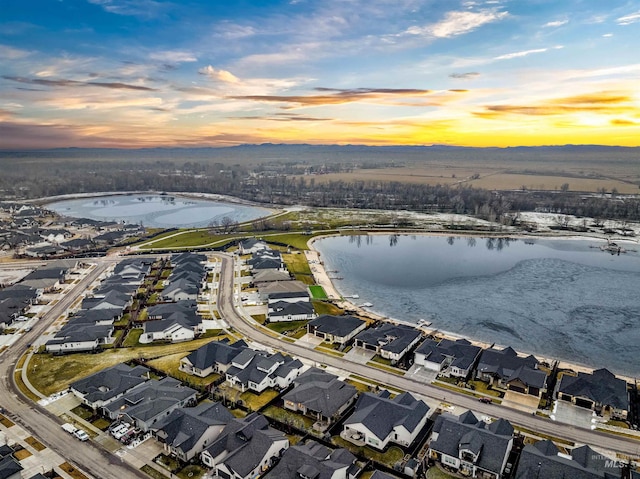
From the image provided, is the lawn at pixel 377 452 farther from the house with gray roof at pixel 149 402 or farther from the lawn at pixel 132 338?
the lawn at pixel 132 338

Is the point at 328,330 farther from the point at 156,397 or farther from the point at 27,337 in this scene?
the point at 27,337

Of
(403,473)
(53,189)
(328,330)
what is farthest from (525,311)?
(53,189)

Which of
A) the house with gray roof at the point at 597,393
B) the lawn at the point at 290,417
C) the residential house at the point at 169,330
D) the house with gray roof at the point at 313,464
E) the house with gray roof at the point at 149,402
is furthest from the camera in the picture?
the residential house at the point at 169,330

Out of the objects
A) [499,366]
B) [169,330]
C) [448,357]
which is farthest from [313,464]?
[169,330]

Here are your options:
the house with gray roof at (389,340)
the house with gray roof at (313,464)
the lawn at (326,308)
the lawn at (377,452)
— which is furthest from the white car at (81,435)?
the lawn at (326,308)

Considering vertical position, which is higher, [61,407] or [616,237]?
[616,237]

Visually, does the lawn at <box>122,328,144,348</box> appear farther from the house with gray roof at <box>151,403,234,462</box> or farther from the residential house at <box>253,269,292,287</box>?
the residential house at <box>253,269,292,287</box>

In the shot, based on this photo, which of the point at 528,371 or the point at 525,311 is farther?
the point at 525,311
